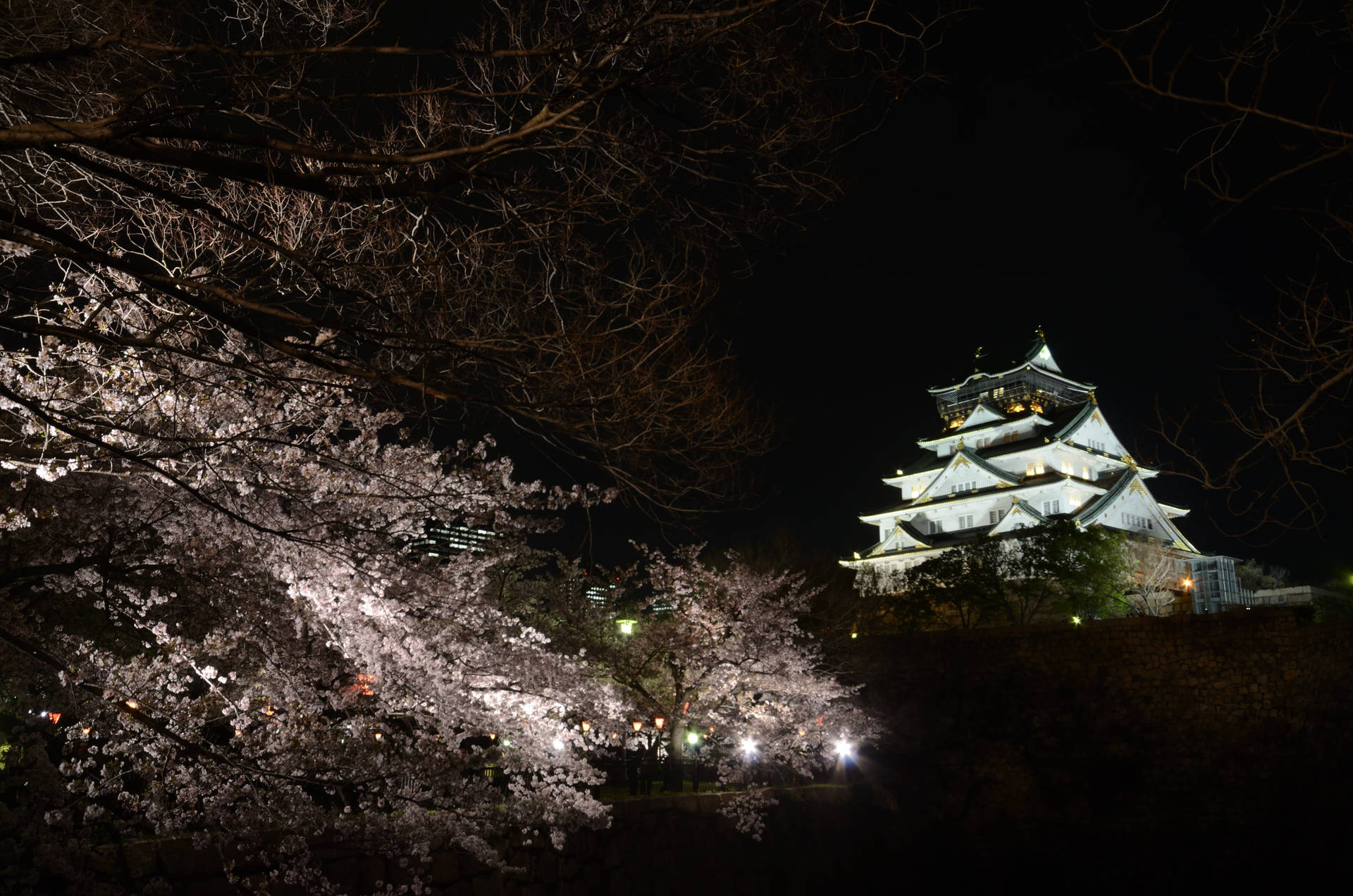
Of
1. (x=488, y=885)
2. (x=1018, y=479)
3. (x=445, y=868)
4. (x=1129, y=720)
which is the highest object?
(x=1018, y=479)

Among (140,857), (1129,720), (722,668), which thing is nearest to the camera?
(140,857)

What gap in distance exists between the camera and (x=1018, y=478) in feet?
122

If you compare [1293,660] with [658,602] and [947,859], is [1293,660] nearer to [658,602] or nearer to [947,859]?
[947,859]

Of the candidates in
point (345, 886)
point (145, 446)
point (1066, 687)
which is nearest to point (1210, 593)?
point (1066, 687)

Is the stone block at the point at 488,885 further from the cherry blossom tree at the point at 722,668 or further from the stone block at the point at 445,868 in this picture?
the cherry blossom tree at the point at 722,668

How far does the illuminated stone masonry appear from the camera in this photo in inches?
1389

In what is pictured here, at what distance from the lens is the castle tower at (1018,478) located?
35.4 metres

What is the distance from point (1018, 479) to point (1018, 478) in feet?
0.23

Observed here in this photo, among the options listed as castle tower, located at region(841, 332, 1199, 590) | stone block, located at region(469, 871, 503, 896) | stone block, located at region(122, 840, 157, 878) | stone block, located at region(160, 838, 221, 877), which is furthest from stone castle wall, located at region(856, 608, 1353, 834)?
stone block, located at region(122, 840, 157, 878)

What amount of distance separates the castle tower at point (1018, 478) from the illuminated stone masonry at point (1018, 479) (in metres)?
0.04

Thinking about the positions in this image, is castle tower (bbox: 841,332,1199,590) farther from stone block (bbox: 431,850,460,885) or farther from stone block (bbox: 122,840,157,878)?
stone block (bbox: 122,840,157,878)

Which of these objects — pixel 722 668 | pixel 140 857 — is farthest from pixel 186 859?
pixel 722 668

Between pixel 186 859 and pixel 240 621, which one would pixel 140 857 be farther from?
pixel 240 621

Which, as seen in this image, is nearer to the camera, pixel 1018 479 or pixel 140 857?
pixel 140 857
